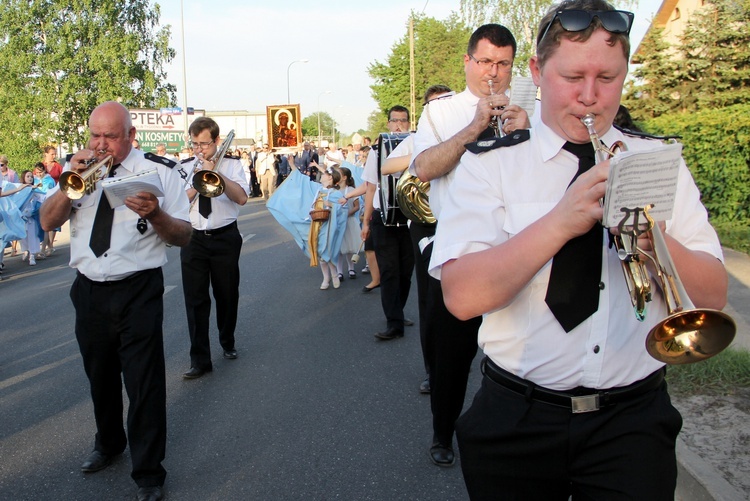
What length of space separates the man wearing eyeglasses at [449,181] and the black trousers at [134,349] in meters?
1.55

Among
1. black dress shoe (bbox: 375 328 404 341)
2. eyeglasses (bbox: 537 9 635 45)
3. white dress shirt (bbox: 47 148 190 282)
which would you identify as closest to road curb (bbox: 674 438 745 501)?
eyeglasses (bbox: 537 9 635 45)

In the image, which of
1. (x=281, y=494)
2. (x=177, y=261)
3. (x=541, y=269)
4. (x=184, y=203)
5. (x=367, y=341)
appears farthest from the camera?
(x=177, y=261)

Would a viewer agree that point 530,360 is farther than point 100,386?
No

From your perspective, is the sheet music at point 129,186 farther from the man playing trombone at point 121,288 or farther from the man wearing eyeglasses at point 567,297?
the man wearing eyeglasses at point 567,297

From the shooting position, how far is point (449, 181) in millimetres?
3650

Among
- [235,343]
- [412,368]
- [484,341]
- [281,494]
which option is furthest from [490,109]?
[235,343]

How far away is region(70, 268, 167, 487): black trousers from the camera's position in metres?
3.82

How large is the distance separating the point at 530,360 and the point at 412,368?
4124mm

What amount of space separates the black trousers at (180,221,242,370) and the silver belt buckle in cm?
459

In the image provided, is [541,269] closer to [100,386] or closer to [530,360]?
[530,360]

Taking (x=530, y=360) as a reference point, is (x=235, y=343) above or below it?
below

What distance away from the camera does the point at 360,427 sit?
4723 mm

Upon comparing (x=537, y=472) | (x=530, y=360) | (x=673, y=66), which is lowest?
(x=537, y=472)

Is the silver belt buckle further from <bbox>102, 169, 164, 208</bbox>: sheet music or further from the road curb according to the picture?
<bbox>102, 169, 164, 208</bbox>: sheet music
